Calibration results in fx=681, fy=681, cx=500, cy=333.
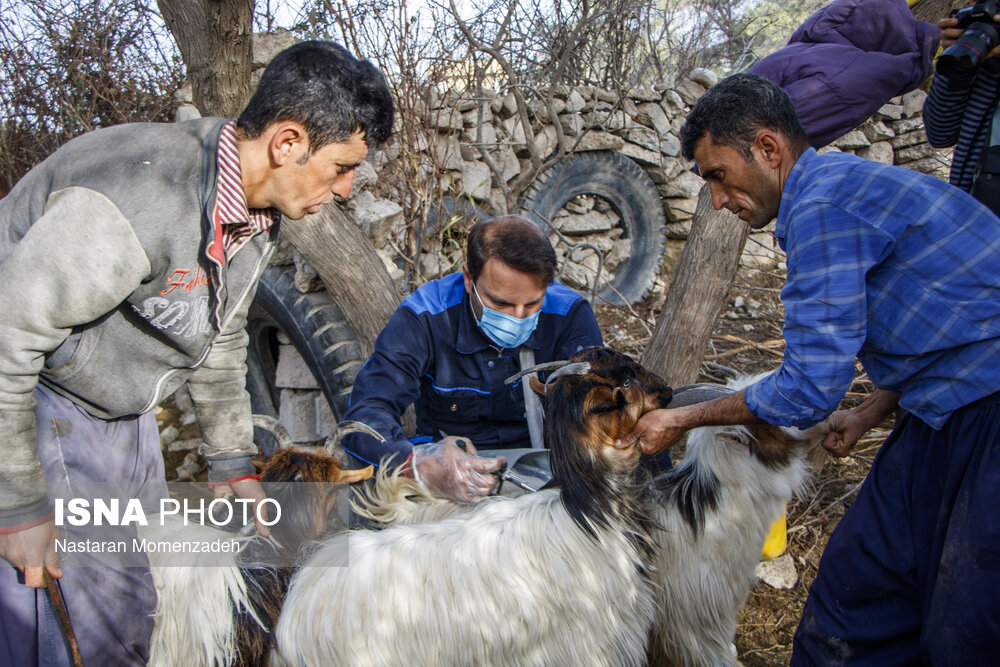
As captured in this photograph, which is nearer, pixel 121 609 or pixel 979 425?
pixel 979 425

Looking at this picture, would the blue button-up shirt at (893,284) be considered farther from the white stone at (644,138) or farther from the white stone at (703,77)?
the white stone at (703,77)

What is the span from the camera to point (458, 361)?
130 inches

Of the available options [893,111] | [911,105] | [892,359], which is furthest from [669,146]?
[892,359]

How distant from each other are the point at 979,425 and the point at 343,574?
73.7 inches

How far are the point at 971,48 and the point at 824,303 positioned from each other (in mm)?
1529

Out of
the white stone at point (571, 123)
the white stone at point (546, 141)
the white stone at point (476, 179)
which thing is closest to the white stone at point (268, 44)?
the white stone at point (476, 179)

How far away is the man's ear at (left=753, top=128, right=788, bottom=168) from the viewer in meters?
1.98

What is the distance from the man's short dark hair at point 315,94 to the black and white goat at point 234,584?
3.90 feet

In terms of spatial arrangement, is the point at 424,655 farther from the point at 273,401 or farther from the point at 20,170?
the point at 20,170

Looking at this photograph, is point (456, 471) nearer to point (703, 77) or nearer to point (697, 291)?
point (697, 291)

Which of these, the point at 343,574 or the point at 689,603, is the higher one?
the point at 343,574

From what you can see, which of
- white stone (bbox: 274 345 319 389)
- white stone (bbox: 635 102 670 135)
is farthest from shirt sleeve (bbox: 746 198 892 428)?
white stone (bbox: 635 102 670 135)

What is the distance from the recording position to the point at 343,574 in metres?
2.14

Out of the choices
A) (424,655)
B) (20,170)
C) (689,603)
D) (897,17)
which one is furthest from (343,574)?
(20,170)
